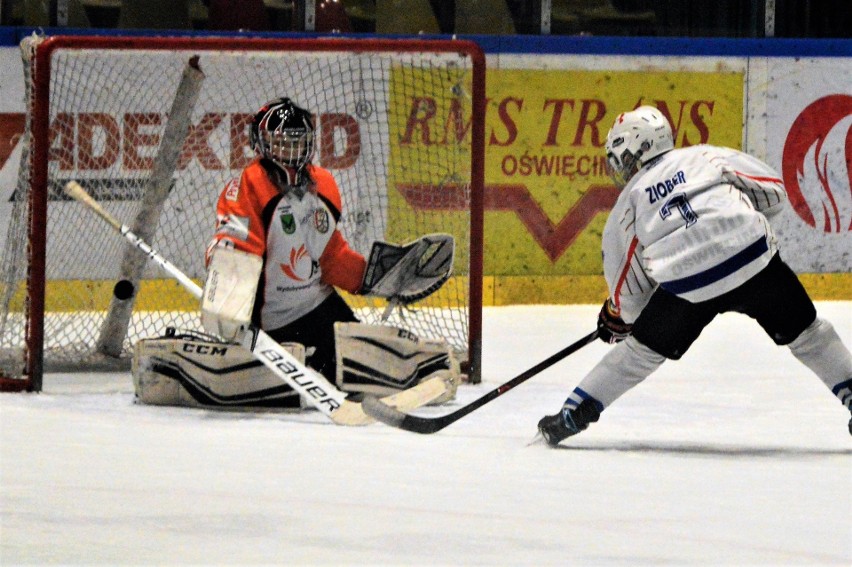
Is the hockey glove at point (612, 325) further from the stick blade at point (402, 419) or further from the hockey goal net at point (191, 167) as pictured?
the hockey goal net at point (191, 167)

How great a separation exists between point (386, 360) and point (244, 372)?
1.40 feet

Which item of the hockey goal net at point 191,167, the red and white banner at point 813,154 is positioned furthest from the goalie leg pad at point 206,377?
the red and white banner at point 813,154

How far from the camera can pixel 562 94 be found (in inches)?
268

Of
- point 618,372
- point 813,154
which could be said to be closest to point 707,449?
point 618,372

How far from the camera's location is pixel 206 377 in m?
4.38

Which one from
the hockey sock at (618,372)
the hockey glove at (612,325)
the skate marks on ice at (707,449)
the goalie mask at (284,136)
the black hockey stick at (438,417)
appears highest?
the goalie mask at (284,136)

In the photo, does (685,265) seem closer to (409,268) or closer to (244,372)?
(409,268)

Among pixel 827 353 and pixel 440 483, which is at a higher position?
pixel 827 353

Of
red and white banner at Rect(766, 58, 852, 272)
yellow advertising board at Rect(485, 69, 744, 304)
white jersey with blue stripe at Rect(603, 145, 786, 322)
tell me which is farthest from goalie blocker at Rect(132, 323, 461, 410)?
red and white banner at Rect(766, 58, 852, 272)

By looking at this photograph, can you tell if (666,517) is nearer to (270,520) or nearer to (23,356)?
(270,520)

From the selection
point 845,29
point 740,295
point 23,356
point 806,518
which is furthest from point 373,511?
point 845,29

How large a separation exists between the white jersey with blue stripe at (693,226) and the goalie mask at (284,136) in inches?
43.2

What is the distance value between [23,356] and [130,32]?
2.12 meters

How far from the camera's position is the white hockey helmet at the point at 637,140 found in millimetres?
3795
